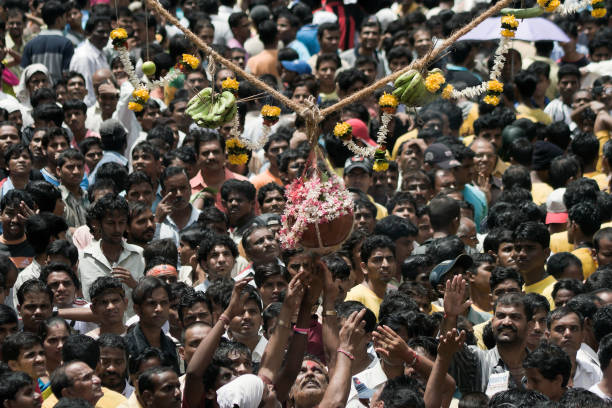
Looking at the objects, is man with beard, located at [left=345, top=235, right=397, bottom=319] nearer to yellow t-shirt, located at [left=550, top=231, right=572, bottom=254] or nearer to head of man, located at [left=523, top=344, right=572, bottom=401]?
yellow t-shirt, located at [left=550, top=231, right=572, bottom=254]

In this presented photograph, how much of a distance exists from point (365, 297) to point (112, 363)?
241 centimetres

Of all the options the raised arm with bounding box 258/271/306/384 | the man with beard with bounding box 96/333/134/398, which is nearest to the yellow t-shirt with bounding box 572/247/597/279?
the raised arm with bounding box 258/271/306/384

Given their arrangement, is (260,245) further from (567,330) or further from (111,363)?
(567,330)

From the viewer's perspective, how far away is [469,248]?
445 inches

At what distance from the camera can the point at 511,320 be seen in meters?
8.86

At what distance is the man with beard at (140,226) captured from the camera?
10.8 metres

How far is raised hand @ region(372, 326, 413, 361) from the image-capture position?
7738 millimetres

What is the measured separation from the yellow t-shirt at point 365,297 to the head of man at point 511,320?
4.31 feet

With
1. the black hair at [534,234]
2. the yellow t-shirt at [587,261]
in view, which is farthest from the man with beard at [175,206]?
the yellow t-shirt at [587,261]

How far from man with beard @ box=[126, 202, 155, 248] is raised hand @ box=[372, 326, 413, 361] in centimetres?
358

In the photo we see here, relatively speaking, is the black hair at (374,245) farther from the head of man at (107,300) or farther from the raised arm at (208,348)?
the raised arm at (208,348)

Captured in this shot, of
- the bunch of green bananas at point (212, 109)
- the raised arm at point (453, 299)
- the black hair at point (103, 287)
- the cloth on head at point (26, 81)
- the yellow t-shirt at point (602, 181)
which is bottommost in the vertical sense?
the cloth on head at point (26, 81)

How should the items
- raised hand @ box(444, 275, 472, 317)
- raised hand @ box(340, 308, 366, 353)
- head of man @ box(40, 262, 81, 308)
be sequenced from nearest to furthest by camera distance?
raised hand @ box(340, 308, 366, 353) < raised hand @ box(444, 275, 472, 317) < head of man @ box(40, 262, 81, 308)

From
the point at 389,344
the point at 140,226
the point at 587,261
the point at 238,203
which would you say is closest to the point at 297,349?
the point at 389,344
